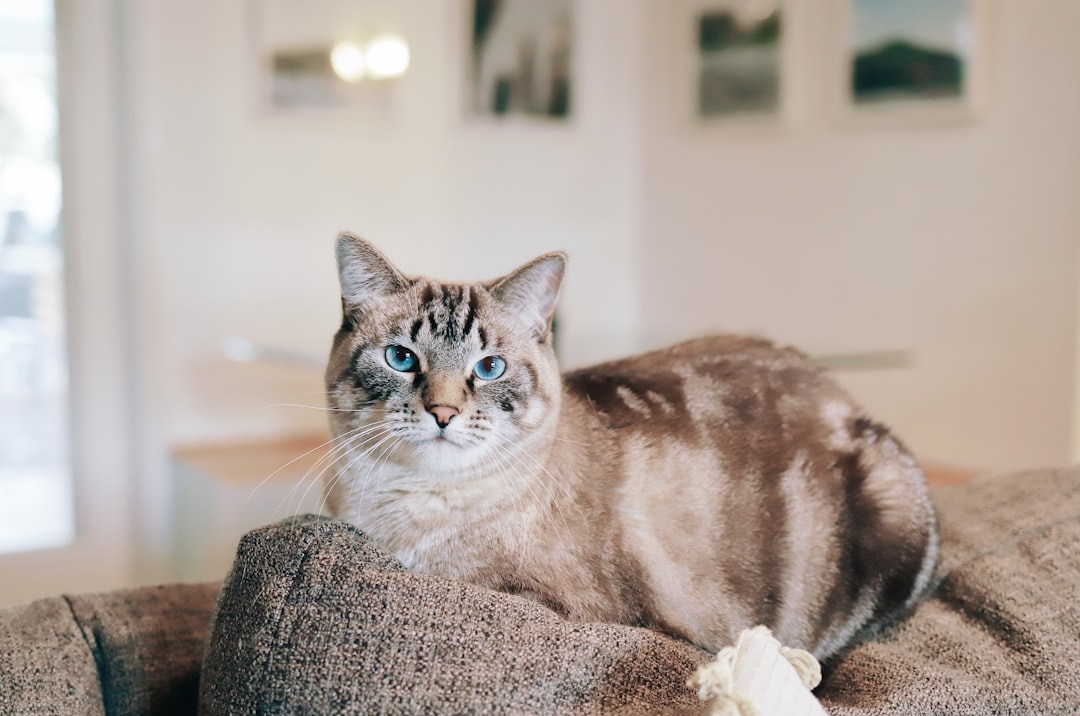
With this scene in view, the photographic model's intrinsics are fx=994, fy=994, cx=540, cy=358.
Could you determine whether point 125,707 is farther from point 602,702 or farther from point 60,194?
point 60,194

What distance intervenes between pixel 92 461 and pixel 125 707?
2.02 meters

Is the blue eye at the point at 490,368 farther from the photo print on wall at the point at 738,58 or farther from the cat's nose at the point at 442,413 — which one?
the photo print on wall at the point at 738,58

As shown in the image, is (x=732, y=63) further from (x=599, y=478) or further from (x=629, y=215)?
(x=599, y=478)

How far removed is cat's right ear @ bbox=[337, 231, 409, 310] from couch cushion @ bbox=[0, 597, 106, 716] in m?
A: 0.52

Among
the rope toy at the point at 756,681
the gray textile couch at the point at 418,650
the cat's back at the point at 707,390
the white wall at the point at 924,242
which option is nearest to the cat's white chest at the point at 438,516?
the gray textile couch at the point at 418,650

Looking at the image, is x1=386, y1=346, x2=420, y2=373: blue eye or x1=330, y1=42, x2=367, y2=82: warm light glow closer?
x1=386, y1=346, x2=420, y2=373: blue eye

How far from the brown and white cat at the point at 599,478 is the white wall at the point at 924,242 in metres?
1.49

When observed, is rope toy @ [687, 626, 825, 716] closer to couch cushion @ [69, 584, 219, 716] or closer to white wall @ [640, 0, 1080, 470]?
couch cushion @ [69, 584, 219, 716]

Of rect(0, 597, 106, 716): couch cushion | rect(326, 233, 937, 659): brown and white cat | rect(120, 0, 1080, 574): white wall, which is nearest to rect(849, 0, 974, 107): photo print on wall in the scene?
rect(120, 0, 1080, 574): white wall

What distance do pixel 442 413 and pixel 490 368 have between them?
12 centimetres

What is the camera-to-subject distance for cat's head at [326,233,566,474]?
118cm

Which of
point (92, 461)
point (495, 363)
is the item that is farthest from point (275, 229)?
point (495, 363)

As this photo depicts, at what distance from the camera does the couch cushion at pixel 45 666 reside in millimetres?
1090

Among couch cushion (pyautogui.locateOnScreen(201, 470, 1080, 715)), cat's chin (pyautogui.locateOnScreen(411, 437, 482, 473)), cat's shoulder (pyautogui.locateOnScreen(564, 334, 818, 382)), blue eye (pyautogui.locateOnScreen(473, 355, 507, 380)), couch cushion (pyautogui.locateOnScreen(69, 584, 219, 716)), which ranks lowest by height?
couch cushion (pyautogui.locateOnScreen(69, 584, 219, 716))
